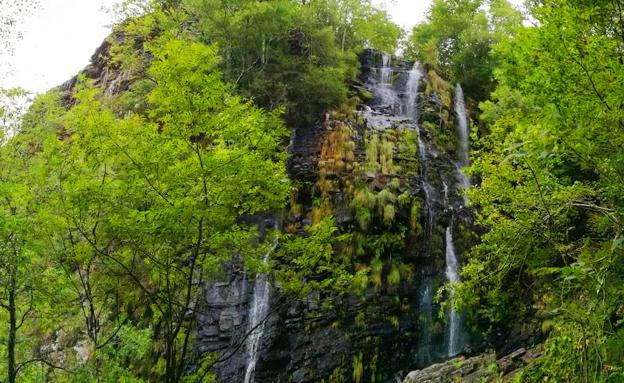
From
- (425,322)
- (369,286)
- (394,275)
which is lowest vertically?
(425,322)

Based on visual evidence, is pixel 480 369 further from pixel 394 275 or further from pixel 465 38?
pixel 465 38

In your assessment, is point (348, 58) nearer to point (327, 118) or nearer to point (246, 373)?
point (327, 118)

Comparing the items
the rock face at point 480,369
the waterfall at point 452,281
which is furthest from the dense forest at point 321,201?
the rock face at point 480,369

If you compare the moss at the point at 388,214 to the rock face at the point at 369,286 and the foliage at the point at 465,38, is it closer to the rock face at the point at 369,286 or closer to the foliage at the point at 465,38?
the rock face at the point at 369,286

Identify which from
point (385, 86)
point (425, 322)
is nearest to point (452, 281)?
point (425, 322)

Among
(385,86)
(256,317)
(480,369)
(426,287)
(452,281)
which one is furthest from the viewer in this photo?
(385,86)

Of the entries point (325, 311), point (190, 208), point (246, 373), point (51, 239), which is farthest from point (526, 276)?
point (51, 239)

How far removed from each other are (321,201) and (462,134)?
25.4 feet

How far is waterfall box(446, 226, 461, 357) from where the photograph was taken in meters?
12.9

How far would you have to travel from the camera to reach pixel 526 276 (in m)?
12.9

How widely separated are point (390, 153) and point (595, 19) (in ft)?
35.0

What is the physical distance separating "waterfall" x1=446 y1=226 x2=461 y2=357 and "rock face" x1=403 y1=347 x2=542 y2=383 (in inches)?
99.7

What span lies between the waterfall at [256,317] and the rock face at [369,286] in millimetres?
131

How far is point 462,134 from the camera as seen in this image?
19.2 m
